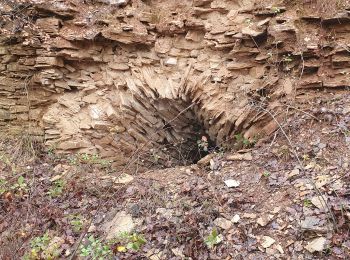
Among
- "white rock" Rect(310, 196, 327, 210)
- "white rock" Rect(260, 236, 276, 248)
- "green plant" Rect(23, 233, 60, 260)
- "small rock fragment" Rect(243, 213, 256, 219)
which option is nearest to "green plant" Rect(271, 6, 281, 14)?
"white rock" Rect(310, 196, 327, 210)

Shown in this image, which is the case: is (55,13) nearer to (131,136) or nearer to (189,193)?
(131,136)

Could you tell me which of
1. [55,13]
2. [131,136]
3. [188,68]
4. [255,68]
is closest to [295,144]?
[255,68]

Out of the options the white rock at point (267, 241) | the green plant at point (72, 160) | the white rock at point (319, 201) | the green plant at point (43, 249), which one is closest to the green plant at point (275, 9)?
the white rock at point (319, 201)

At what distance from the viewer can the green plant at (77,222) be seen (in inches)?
143

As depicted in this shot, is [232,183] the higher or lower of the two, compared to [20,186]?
higher

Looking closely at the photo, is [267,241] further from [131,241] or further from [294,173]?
[131,241]

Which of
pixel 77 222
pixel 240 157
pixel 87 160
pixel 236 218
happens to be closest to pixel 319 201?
pixel 236 218

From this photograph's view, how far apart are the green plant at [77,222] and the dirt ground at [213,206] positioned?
0.03ft

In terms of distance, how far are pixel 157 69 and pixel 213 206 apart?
2.44 m

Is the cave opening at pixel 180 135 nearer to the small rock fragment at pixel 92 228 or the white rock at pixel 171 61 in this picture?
the white rock at pixel 171 61

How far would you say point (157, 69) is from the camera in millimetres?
5000

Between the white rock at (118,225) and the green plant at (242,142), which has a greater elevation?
the green plant at (242,142)

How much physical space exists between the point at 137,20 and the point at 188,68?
1.07 m

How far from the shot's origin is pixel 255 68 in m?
4.24
